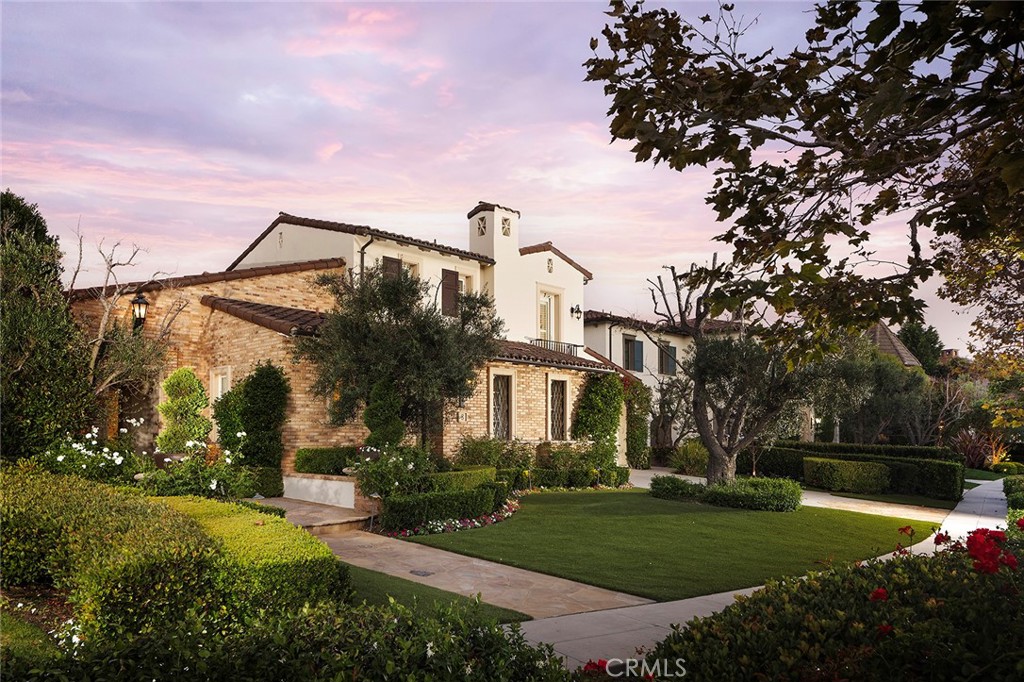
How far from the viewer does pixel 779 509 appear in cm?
1664

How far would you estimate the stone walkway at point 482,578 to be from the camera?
26.2 ft

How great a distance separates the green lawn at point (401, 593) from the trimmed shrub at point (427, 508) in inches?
129

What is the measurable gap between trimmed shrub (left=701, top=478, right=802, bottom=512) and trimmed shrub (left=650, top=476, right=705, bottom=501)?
1.11 ft

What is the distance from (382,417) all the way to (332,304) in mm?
6799

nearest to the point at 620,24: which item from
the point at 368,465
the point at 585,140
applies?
the point at 585,140

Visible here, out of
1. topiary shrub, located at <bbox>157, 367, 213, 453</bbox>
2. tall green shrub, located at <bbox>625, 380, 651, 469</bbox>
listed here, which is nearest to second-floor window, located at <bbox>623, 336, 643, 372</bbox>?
tall green shrub, located at <bbox>625, 380, 651, 469</bbox>

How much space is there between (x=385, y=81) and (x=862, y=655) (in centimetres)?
806

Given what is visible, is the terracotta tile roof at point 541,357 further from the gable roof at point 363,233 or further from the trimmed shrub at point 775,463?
the trimmed shrub at point 775,463

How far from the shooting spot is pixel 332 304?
2044cm

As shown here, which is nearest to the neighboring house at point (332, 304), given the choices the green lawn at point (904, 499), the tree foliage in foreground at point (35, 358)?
the tree foliage in foreground at point (35, 358)

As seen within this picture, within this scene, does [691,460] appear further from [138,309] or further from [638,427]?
[138,309]

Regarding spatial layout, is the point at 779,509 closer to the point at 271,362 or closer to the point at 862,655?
the point at 271,362

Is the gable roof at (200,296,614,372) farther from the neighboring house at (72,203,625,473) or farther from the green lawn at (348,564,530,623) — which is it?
the green lawn at (348,564,530,623)

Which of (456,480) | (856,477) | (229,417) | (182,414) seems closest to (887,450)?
(856,477)
